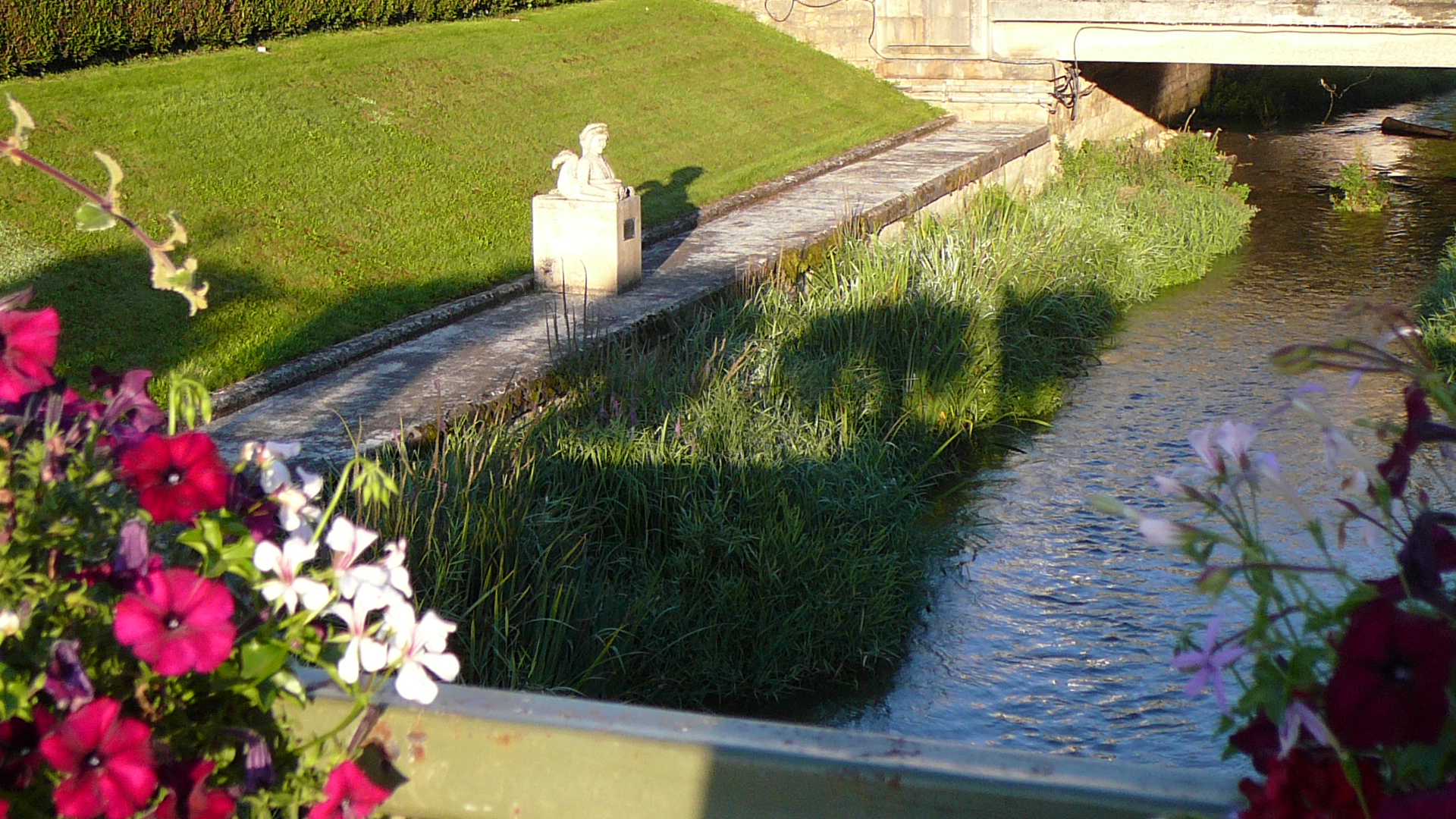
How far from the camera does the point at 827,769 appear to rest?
140 cm

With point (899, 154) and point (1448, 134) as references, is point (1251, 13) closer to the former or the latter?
point (899, 154)

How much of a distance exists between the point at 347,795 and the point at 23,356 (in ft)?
1.81

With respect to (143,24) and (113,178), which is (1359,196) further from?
(113,178)

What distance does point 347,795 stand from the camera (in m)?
1.44

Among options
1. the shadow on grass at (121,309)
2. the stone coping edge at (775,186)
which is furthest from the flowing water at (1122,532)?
the shadow on grass at (121,309)

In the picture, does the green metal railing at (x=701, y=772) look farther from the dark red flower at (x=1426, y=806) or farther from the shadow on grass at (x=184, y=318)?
the shadow on grass at (x=184, y=318)

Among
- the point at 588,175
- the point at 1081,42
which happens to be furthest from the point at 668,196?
the point at 1081,42

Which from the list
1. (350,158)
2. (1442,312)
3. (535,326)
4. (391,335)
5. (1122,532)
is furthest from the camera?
(350,158)

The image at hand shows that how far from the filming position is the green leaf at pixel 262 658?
1394 millimetres

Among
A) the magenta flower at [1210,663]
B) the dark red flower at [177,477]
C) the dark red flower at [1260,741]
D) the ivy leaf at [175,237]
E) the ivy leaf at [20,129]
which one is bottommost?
the dark red flower at [1260,741]

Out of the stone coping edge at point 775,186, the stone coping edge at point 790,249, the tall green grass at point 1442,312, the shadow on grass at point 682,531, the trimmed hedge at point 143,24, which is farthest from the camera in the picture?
the stone coping edge at point 775,186

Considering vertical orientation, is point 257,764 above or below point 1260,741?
below

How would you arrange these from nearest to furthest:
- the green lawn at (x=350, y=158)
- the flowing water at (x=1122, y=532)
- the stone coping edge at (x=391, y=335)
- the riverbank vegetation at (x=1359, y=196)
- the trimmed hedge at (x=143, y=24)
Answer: the flowing water at (x=1122, y=532)
the stone coping edge at (x=391, y=335)
the green lawn at (x=350, y=158)
the trimmed hedge at (x=143, y=24)
the riverbank vegetation at (x=1359, y=196)

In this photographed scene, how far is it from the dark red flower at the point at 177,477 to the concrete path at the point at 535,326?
2.99 m
